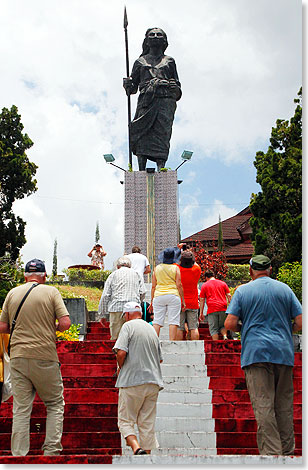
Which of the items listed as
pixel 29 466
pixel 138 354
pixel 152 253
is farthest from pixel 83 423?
pixel 152 253

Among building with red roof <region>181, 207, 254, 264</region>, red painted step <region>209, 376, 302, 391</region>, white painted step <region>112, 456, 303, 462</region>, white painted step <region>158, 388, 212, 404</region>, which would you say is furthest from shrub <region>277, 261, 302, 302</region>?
building with red roof <region>181, 207, 254, 264</region>

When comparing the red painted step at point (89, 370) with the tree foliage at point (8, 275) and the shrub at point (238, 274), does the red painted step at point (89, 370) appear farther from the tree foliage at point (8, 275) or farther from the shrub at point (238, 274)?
the shrub at point (238, 274)

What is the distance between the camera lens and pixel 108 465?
3.64m

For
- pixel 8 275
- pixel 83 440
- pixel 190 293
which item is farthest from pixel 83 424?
pixel 8 275

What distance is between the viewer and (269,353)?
4340 millimetres

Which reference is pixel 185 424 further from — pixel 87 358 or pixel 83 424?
pixel 87 358

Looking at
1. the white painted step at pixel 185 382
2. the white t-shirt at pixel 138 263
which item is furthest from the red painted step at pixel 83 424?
the white t-shirt at pixel 138 263

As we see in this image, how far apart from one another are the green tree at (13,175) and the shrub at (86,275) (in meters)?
2.32

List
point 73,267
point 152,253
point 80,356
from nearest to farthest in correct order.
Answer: point 80,356, point 152,253, point 73,267

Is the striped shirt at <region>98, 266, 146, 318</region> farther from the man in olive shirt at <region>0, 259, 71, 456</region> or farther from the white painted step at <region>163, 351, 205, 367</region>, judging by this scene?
the man in olive shirt at <region>0, 259, 71, 456</region>

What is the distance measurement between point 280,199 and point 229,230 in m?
14.5

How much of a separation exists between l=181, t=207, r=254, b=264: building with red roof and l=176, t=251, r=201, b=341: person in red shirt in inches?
751

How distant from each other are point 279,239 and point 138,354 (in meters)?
14.2

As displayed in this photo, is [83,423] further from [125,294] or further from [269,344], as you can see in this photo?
[269,344]
